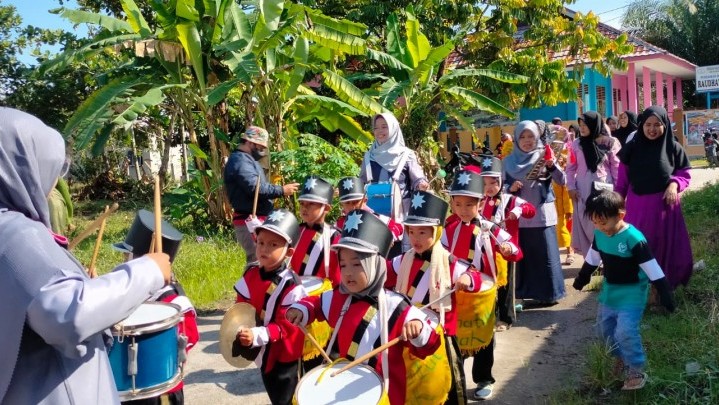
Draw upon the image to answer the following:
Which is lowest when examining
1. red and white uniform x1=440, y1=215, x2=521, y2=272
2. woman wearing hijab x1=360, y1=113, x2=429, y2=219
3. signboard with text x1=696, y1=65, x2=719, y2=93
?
red and white uniform x1=440, y1=215, x2=521, y2=272

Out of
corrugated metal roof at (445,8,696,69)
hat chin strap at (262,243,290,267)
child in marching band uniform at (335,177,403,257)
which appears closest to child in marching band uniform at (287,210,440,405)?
hat chin strap at (262,243,290,267)

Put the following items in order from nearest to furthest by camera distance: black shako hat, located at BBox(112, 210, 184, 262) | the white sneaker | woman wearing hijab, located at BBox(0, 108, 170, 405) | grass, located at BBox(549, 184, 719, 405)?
woman wearing hijab, located at BBox(0, 108, 170, 405)
black shako hat, located at BBox(112, 210, 184, 262)
grass, located at BBox(549, 184, 719, 405)
the white sneaker

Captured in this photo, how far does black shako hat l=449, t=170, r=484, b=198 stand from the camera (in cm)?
459

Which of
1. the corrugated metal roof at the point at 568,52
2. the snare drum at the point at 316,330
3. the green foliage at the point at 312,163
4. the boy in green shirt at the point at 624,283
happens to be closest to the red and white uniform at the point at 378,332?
the snare drum at the point at 316,330

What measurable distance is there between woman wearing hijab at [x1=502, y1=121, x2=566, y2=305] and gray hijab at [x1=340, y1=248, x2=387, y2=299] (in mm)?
3356

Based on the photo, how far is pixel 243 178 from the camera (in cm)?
595

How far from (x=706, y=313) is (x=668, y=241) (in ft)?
2.39

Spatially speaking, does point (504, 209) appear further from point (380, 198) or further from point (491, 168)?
point (380, 198)

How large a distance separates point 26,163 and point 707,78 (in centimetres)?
2868

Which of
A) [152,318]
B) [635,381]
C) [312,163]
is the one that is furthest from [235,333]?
[312,163]

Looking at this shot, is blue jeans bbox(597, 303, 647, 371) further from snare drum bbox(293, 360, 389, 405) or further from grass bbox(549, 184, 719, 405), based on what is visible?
snare drum bbox(293, 360, 389, 405)

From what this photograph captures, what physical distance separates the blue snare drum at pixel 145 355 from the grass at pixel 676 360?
8.24 feet

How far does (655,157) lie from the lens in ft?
17.9

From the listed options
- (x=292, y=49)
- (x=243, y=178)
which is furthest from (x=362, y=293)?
(x=292, y=49)
